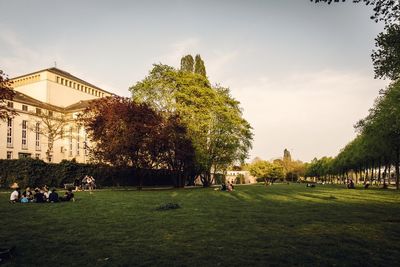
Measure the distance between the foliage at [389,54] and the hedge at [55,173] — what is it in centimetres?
2833

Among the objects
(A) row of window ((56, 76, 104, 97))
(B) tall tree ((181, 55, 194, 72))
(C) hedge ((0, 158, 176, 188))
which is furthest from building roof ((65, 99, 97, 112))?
(C) hedge ((0, 158, 176, 188))

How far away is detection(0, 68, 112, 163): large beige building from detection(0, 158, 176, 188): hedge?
927 inches

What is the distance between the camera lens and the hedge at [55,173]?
131 ft

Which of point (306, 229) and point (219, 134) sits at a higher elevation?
point (219, 134)

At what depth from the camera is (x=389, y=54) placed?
86.7ft

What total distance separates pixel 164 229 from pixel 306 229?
17.0ft

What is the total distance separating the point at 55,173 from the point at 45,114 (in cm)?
3092

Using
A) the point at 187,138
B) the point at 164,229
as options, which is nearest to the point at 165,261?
the point at 164,229

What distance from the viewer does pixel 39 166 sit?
41.7 metres

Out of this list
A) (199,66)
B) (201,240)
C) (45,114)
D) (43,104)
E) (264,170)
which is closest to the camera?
(201,240)

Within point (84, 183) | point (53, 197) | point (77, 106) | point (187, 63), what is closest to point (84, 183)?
point (84, 183)

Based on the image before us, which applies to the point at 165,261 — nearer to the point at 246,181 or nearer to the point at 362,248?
the point at 362,248

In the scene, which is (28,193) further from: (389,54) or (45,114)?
(45,114)

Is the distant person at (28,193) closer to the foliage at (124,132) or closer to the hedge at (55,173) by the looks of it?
the foliage at (124,132)
